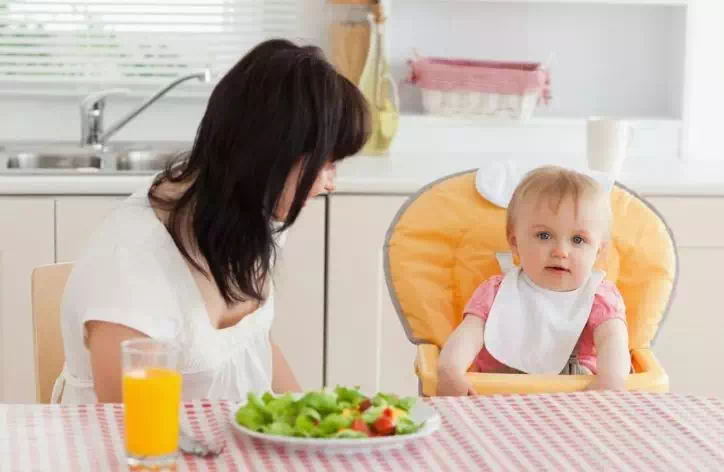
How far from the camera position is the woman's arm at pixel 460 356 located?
6.81 feet

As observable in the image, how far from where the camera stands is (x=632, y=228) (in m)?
2.34

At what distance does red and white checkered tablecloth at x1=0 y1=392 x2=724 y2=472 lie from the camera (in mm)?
1413

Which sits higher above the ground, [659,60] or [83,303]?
[659,60]

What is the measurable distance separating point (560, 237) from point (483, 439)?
72 cm

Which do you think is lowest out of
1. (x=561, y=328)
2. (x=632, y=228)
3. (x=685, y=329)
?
(x=685, y=329)

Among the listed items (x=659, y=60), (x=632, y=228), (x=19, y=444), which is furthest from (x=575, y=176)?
(x=659, y=60)

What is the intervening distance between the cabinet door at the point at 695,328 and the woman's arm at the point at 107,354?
5.45 ft

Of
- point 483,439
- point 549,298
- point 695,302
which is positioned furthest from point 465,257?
point 695,302

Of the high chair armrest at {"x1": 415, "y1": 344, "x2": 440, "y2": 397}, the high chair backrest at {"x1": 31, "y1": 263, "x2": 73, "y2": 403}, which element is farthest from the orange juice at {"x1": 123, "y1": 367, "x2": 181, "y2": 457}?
the high chair armrest at {"x1": 415, "y1": 344, "x2": 440, "y2": 397}

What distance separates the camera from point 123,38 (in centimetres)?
348

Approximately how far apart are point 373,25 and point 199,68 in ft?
1.68

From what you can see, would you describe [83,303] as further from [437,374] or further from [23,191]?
[23,191]

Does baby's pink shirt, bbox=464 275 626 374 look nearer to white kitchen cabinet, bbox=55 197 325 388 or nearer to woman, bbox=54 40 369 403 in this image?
woman, bbox=54 40 369 403

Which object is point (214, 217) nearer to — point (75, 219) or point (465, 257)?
point (465, 257)
